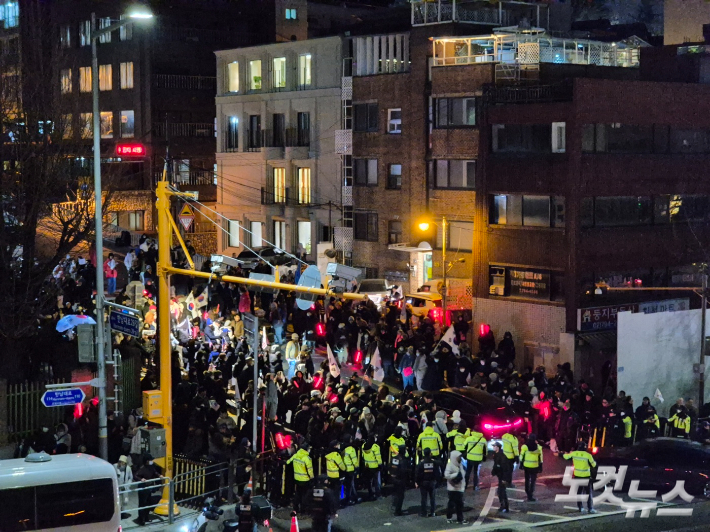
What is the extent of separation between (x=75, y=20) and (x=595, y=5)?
39.6 meters

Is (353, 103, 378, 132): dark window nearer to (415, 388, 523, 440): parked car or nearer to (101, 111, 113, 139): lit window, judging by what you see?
(415, 388, 523, 440): parked car

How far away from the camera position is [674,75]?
135 ft

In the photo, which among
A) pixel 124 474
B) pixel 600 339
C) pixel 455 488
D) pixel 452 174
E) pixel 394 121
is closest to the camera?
pixel 455 488

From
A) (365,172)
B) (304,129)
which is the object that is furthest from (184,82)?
(365,172)

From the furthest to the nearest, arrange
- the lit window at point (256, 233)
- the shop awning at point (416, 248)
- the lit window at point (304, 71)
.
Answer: the lit window at point (256, 233), the lit window at point (304, 71), the shop awning at point (416, 248)

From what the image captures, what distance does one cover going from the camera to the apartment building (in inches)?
1924

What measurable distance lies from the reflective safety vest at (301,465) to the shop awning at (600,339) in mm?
16140

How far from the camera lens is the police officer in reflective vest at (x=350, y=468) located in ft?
68.1

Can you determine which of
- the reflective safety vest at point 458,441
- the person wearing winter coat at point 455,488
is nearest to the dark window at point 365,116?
the reflective safety vest at point 458,441

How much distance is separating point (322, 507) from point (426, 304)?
21.5 meters

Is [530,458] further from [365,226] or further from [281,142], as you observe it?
[281,142]

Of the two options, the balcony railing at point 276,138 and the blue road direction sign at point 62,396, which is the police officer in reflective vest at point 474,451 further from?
the balcony railing at point 276,138

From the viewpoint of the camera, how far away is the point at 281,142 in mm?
51938

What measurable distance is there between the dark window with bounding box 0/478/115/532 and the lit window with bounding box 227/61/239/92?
41.2 meters
